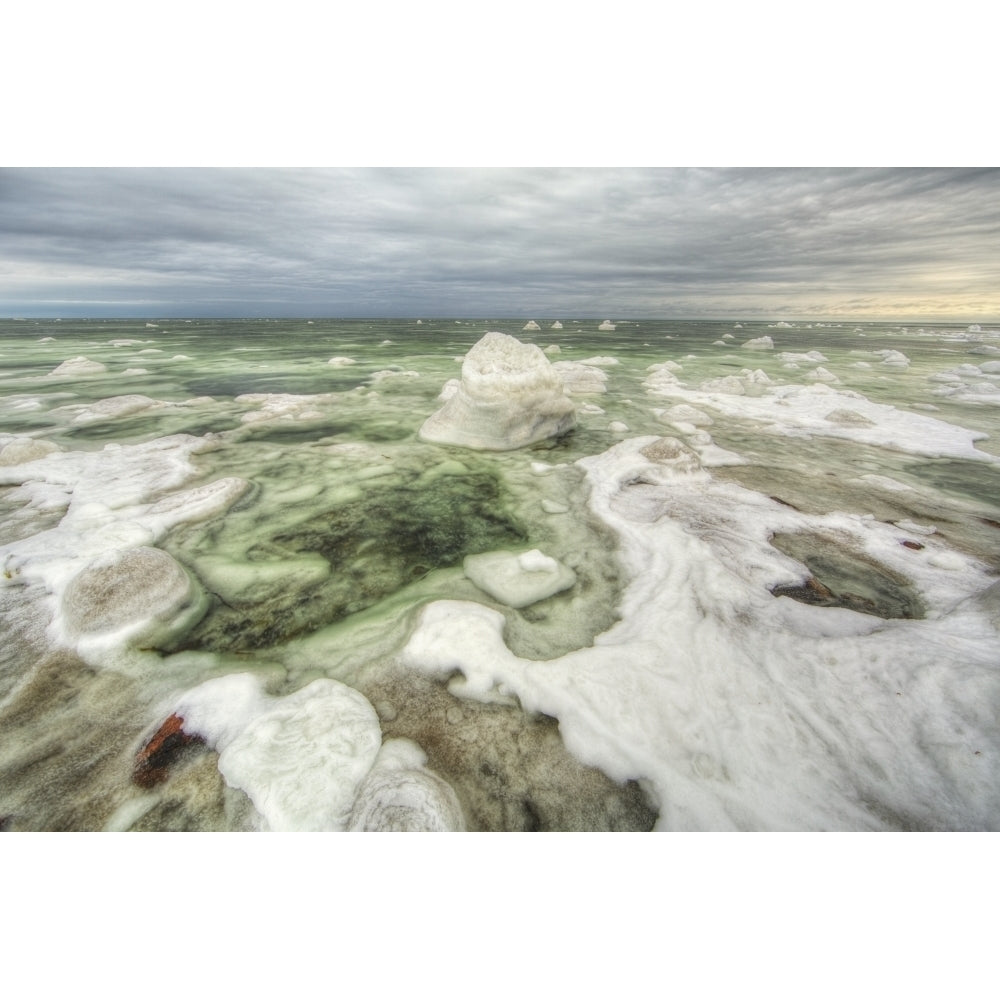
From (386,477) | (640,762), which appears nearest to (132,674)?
(640,762)

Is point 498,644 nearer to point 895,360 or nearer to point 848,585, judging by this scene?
point 848,585

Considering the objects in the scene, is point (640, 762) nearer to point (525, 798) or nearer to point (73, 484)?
point (525, 798)

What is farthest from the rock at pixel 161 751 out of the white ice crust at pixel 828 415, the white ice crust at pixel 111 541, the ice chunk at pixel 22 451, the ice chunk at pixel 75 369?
the ice chunk at pixel 75 369

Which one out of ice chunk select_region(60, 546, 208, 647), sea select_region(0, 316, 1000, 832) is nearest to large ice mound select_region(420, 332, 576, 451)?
sea select_region(0, 316, 1000, 832)

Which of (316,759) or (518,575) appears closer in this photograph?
(316,759)

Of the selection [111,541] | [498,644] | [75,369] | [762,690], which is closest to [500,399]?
[498,644]

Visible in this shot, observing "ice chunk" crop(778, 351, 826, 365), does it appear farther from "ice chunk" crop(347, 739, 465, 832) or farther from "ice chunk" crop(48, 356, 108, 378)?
"ice chunk" crop(48, 356, 108, 378)
